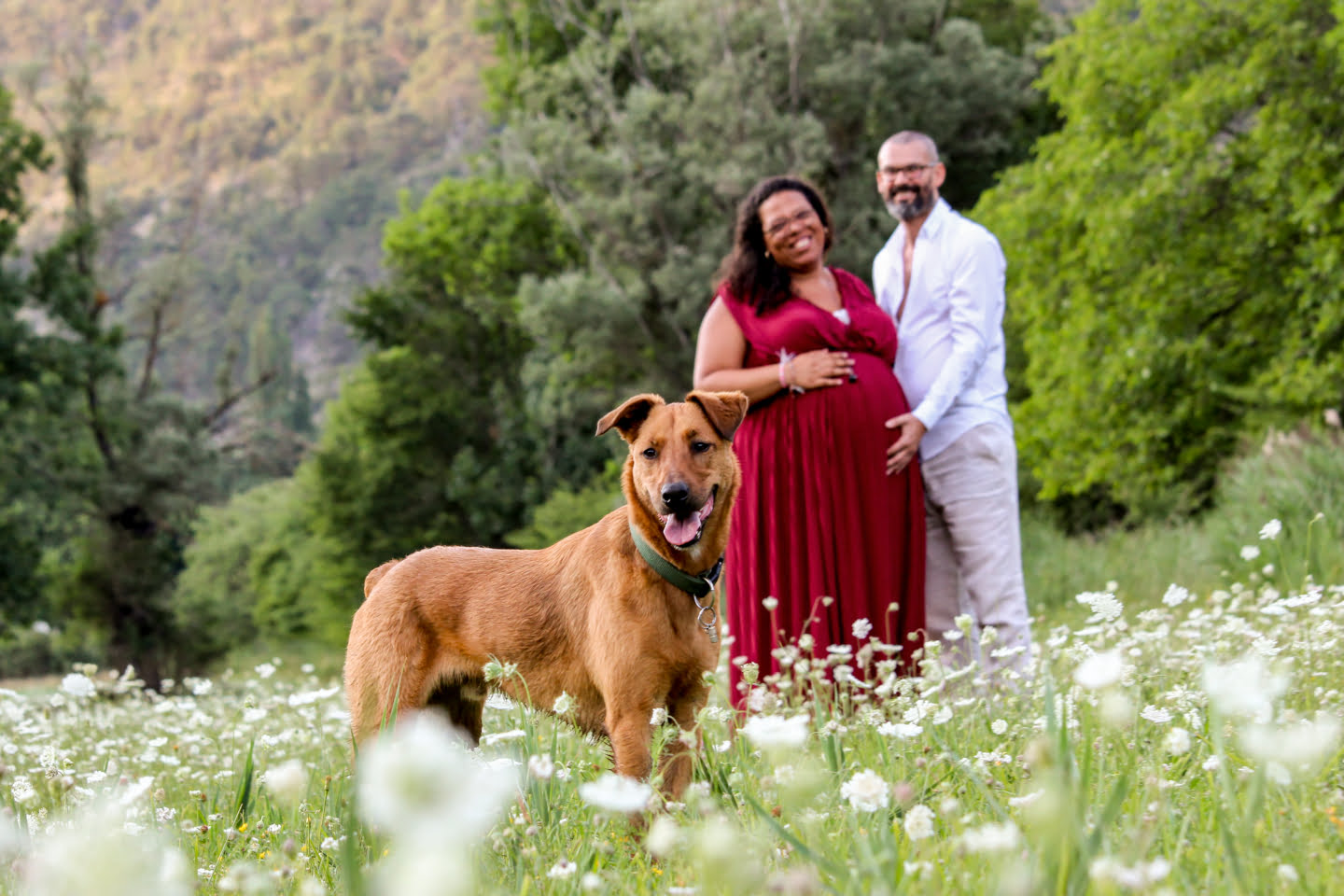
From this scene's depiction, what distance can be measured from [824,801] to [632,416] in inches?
76.4

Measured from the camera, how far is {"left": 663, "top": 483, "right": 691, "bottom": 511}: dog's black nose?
3.68 metres

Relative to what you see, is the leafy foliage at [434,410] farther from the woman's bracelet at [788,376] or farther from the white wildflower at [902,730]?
the white wildflower at [902,730]

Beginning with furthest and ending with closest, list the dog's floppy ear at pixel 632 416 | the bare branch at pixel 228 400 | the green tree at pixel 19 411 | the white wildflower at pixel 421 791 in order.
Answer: the bare branch at pixel 228 400, the green tree at pixel 19 411, the dog's floppy ear at pixel 632 416, the white wildflower at pixel 421 791

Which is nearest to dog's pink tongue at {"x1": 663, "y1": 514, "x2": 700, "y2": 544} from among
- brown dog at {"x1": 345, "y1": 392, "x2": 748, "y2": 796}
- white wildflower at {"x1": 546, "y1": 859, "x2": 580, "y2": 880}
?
brown dog at {"x1": 345, "y1": 392, "x2": 748, "y2": 796}

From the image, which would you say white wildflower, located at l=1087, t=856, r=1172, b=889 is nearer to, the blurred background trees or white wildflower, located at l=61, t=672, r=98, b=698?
white wildflower, located at l=61, t=672, r=98, b=698

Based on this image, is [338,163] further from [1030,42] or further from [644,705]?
[644,705]

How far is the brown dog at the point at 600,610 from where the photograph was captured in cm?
357

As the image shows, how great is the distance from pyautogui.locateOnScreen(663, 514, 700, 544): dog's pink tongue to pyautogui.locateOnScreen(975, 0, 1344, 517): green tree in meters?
11.4

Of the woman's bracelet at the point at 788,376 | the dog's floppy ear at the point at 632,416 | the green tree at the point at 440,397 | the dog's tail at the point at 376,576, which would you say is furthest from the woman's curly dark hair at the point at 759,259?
the green tree at the point at 440,397

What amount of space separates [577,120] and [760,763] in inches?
903

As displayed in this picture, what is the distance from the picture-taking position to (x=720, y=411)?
13.3ft

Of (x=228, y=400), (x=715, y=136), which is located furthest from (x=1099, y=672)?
(x=228, y=400)

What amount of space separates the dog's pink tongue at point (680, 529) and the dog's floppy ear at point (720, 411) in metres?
0.44

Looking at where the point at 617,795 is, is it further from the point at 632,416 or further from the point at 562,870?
the point at 632,416
